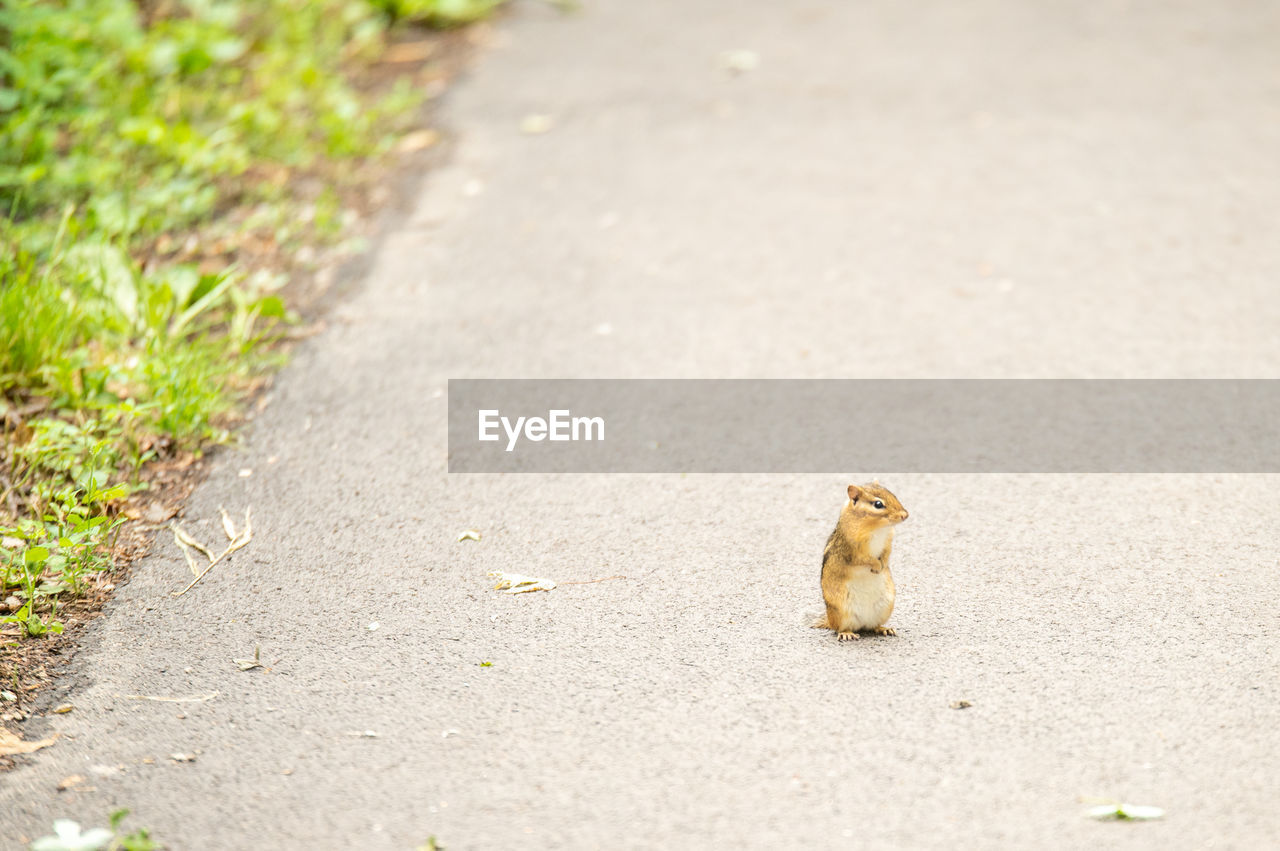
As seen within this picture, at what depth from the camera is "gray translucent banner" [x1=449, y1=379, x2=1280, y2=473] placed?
4457 mm

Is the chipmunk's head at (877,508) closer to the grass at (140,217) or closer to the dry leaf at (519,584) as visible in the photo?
the dry leaf at (519,584)

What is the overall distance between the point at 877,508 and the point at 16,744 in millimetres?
2610

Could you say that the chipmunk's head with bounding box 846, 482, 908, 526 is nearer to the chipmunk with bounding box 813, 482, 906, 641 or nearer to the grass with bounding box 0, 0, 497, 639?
the chipmunk with bounding box 813, 482, 906, 641

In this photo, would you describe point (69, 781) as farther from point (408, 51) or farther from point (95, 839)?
point (408, 51)

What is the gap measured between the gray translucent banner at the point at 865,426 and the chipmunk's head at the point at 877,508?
1.10 metres

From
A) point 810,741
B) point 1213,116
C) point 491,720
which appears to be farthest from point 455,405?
point 1213,116

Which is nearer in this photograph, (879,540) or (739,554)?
(879,540)

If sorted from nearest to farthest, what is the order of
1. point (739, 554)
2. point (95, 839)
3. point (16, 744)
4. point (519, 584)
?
point (95, 839), point (16, 744), point (519, 584), point (739, 554)

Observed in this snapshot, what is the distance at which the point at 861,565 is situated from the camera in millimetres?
3400

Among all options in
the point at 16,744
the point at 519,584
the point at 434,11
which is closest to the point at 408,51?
the point at 434,11

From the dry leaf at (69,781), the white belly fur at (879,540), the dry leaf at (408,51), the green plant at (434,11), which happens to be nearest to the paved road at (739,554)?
the dry leaf at (69,781)

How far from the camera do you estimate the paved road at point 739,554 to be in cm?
297

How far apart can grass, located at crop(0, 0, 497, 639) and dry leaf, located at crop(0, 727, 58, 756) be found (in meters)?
0.49

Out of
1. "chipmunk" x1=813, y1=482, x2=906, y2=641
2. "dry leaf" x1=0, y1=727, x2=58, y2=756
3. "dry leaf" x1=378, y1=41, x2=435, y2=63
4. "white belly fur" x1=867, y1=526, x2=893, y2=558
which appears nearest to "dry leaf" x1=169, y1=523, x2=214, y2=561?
"dry leaf" x1=0, y1=727, x2=58, y2=756
